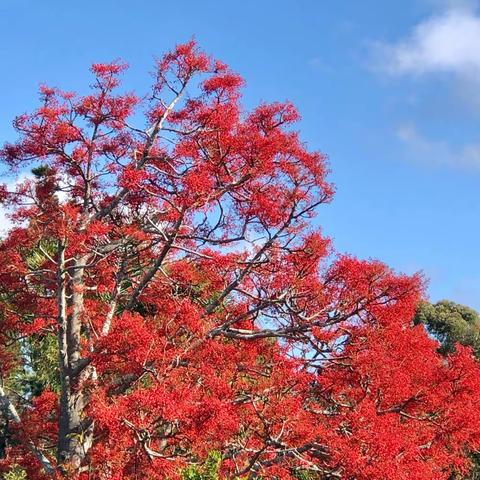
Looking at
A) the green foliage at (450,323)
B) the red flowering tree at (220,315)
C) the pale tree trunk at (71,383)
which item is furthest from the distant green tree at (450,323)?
the pale tree trunk at (71,383)

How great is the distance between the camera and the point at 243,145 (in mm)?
10062

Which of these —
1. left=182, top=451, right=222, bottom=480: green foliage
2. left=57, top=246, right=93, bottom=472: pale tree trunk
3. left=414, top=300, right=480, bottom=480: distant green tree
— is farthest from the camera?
left=414, top=300, right=480, bottom=480: distant green tree

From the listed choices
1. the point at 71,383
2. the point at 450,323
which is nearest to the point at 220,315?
the point at 71,383

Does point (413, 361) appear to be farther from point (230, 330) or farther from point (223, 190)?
point (223, 190)

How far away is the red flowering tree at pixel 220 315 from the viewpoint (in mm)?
9594

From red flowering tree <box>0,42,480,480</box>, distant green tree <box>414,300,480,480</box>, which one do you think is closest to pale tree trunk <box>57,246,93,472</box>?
red flowering tree <box>0,42,480,480</box>

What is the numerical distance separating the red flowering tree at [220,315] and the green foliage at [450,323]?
14.3 m

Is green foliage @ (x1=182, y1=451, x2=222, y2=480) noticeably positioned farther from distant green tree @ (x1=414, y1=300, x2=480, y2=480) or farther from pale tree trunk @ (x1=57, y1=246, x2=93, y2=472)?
distant green tree @ (x1=414, y1=300, x2=480, y2=480)

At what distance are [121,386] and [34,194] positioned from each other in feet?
11.7

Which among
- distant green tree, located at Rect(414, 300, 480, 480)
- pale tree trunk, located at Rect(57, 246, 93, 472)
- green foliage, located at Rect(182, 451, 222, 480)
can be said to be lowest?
green foliage, located at Rect(182, 451, 222, 480)

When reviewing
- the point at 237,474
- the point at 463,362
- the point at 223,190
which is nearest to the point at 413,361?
the point at 463,362

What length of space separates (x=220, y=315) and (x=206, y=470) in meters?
3.36

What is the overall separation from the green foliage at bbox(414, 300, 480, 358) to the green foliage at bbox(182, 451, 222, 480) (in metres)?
18.6

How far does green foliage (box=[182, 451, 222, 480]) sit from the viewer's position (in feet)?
26.6
